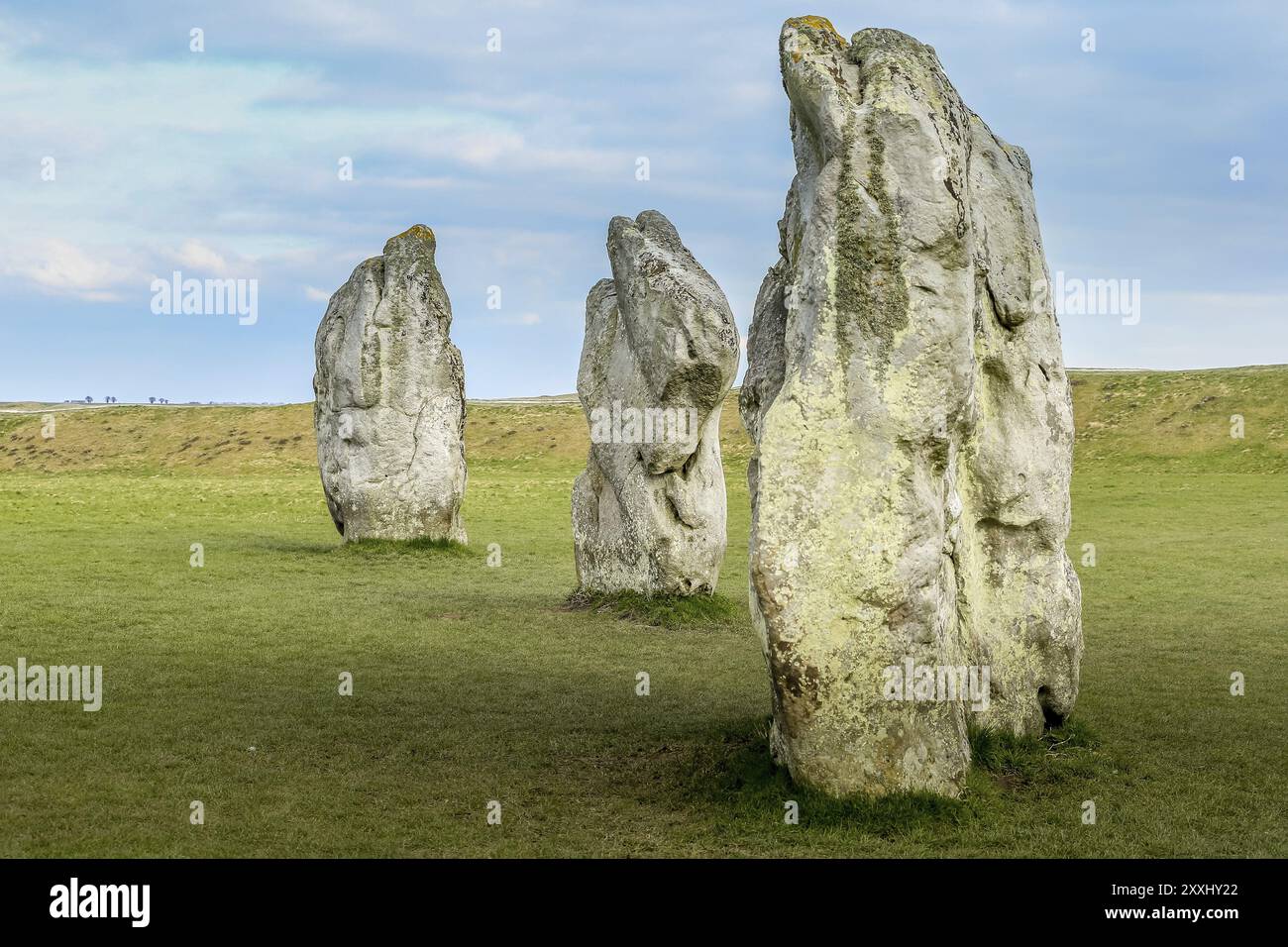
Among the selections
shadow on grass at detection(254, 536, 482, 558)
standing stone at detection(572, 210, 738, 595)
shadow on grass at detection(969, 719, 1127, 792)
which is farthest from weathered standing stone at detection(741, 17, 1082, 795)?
shadow on grass at detection(254, 536, 482, 558)

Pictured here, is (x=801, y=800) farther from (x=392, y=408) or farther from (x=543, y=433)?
(x=543, y=433)

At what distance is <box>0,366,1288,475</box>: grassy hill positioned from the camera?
46.6 metres

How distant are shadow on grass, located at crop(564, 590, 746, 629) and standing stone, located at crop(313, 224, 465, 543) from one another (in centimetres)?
671

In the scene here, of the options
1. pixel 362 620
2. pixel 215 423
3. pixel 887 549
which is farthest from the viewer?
pixel 215 423

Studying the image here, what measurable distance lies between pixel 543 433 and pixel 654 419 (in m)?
46.9

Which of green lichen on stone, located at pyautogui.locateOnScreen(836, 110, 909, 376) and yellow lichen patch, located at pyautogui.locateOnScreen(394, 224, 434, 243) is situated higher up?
yellow lichen patch, located at pyautogui.locateOnScreen(394, 224, 434, 243)

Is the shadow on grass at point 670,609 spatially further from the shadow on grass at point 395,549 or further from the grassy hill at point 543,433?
the grassy hill at point 543,433

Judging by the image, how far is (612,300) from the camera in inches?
669

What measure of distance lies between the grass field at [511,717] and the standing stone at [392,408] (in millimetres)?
844

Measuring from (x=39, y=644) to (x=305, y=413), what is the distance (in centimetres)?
5810

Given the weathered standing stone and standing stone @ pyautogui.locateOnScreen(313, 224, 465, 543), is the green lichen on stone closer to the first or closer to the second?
the weathered standing stone
